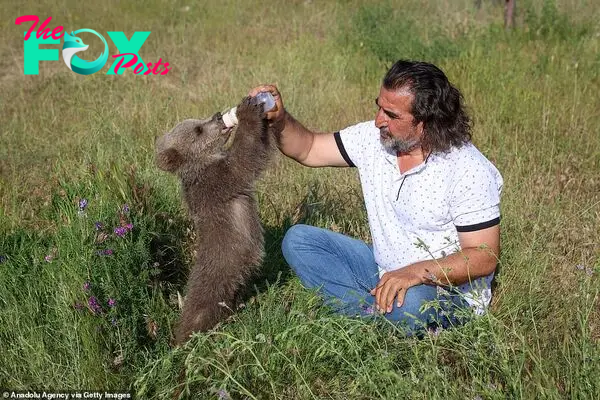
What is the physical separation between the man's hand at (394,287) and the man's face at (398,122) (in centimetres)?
65

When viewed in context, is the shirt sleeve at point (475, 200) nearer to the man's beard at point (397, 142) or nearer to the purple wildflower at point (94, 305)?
the man's beard at point (397, 142)

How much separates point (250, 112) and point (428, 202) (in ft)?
3.67

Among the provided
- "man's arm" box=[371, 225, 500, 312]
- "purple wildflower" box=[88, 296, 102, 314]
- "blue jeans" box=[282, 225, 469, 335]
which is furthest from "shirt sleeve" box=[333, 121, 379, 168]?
"purple wildflower" box=[88, 296, 102, 314]

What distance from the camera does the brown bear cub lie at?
3483mm

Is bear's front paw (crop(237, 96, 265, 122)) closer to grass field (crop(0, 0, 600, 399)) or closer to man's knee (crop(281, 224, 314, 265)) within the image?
man's knee (crop(281, 224, 314, 265))

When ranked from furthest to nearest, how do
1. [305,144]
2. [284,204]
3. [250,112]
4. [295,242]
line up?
[284,204]
[305,144]
[295,242]
[250,112]

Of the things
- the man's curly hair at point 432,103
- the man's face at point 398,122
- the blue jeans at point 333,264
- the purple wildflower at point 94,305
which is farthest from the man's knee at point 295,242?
the purple wildflower at point 94,305

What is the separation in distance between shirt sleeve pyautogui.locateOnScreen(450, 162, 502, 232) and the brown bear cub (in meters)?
1.14

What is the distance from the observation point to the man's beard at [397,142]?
3.30 meters

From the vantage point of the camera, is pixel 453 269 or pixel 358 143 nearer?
pixel 453 269

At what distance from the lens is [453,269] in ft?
9.98

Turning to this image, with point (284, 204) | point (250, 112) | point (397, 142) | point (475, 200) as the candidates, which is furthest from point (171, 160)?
point (475, 200)

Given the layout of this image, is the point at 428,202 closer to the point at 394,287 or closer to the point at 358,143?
the point at 394,287

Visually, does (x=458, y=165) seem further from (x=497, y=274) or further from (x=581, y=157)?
(x=581, y=157)
